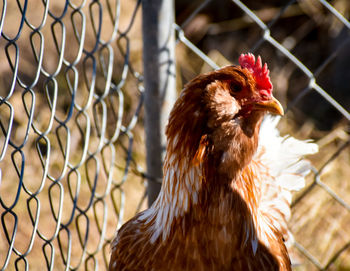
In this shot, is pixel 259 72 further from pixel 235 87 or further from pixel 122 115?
pixel 122 115

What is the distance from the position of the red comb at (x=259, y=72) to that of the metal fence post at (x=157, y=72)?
12.0 inches

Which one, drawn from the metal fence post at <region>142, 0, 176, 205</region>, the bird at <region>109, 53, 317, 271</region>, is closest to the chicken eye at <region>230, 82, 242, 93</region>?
the bird at <region>109, 53, 317, 271</region>

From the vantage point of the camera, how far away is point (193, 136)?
1.38 meters

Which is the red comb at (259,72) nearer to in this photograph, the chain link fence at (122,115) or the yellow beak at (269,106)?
the yellow beak at (269,106)

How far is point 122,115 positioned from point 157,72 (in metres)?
1.64

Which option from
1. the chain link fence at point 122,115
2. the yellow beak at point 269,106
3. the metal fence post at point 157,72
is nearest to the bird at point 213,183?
the yellow beak at point 269,106

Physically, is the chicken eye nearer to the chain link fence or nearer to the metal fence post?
the metal fence post

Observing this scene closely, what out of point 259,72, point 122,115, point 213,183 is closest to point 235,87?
point 259,72

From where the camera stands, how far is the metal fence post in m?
1.59

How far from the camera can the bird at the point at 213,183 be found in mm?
1367

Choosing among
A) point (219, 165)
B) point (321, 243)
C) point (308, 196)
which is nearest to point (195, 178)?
point (219, 165)

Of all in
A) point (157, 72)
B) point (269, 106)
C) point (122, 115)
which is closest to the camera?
point (269, 106)

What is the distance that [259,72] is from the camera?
145 cm

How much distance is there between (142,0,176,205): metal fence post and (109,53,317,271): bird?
0.26 m
